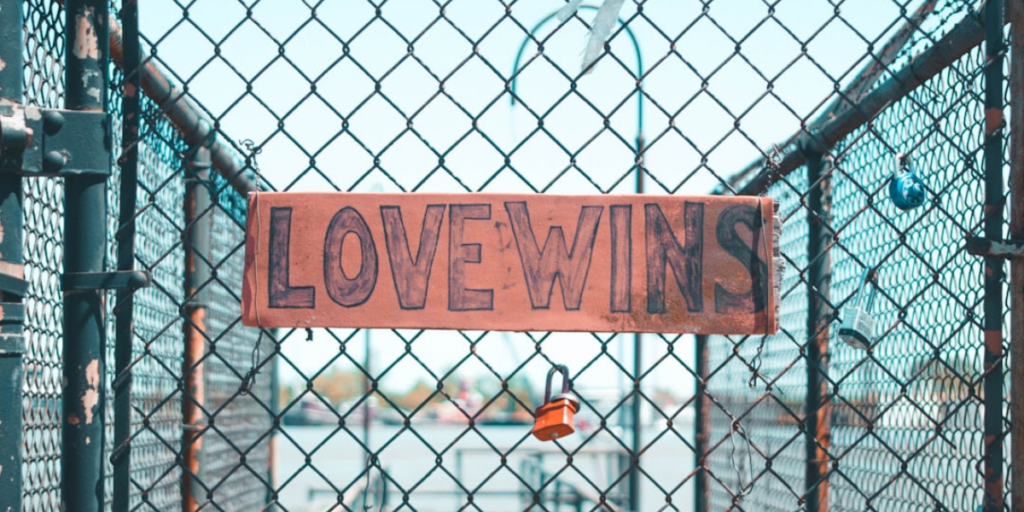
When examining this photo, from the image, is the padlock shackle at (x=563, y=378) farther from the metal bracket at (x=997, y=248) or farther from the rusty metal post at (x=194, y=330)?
the rusty metal post at (x=194, y=330)

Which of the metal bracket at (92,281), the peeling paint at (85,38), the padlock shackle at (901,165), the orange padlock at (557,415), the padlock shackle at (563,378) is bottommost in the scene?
the orange padlock at (557,415)

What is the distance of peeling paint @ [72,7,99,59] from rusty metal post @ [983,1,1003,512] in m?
2.05

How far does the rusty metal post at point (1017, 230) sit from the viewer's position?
2.28 metres

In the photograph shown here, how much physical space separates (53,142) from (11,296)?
33 cm

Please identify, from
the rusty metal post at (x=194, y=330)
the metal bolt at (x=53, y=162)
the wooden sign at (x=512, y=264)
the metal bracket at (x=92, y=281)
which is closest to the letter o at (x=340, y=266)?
the wooden sign at (x=512, y=264)

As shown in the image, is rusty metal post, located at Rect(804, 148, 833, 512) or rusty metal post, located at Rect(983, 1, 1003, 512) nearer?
rusty metal post, located at Rect(983, 1, 1003, 512)

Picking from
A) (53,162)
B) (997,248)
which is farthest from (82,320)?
(997,248)

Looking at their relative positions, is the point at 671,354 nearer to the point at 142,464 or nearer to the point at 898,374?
the point at 898,374

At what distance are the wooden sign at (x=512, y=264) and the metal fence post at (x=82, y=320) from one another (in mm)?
334

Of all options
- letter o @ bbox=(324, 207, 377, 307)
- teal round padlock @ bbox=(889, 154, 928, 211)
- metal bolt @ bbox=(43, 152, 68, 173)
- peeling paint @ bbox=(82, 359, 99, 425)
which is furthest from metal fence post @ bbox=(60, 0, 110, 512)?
teal round padlock @ bbox=(889, 154, 928, 211)

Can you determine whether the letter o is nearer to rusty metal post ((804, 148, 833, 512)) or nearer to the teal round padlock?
the teal round padlock

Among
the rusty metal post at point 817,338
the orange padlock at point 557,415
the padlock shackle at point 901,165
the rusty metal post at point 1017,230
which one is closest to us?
the orange padlock at point 557,415

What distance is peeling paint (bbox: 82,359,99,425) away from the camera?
86.6 inches

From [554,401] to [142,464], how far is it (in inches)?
63.6
